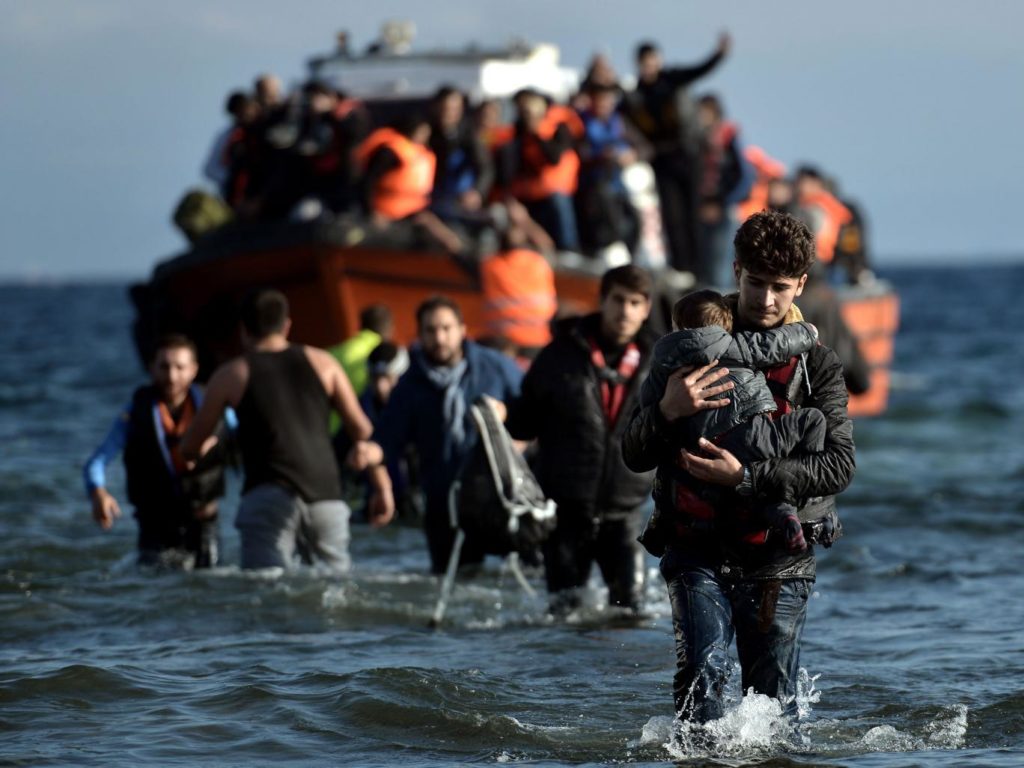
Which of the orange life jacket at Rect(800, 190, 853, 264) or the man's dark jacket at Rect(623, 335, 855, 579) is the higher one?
the orange life jacket at Rect(800, 190, 853, 264)

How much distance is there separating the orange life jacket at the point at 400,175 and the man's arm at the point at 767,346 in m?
10.2

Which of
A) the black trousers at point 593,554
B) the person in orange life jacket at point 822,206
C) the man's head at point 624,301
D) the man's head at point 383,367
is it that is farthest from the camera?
the person in orange life jacket at point 822,206

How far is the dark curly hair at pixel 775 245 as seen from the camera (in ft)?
17.1

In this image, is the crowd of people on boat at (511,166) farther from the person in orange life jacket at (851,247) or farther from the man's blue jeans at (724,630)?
the man's blue jeans at (724,630)

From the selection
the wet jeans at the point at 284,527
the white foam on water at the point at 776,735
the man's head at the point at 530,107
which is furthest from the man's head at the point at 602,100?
the white foam on water at the point at 776,735

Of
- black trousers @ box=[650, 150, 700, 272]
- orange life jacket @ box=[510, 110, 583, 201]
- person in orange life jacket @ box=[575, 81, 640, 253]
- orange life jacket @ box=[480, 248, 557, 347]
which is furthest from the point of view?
black trousers @ box=[650, 150, 700, 272]

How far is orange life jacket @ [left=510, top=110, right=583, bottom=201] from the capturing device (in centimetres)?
1591

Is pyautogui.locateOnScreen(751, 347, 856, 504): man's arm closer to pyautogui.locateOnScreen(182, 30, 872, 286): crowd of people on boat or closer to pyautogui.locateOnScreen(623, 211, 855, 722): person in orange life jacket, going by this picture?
pyautogui.locateOnScreen(623, 211, 855, 722): person in orange life jacket

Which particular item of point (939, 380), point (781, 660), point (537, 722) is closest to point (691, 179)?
point (537, 722)

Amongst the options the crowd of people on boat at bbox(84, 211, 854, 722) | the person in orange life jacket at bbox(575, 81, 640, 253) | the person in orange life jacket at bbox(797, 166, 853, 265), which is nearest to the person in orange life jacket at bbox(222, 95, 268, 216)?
the person in orange life jacket at bbox(575, 81, 640, 253)

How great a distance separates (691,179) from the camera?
A: 55.3 ft

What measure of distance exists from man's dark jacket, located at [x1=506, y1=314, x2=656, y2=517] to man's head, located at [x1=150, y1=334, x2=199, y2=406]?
199 cm

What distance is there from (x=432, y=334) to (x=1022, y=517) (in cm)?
600

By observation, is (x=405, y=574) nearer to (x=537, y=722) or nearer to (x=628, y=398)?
(x=628, y=398)
